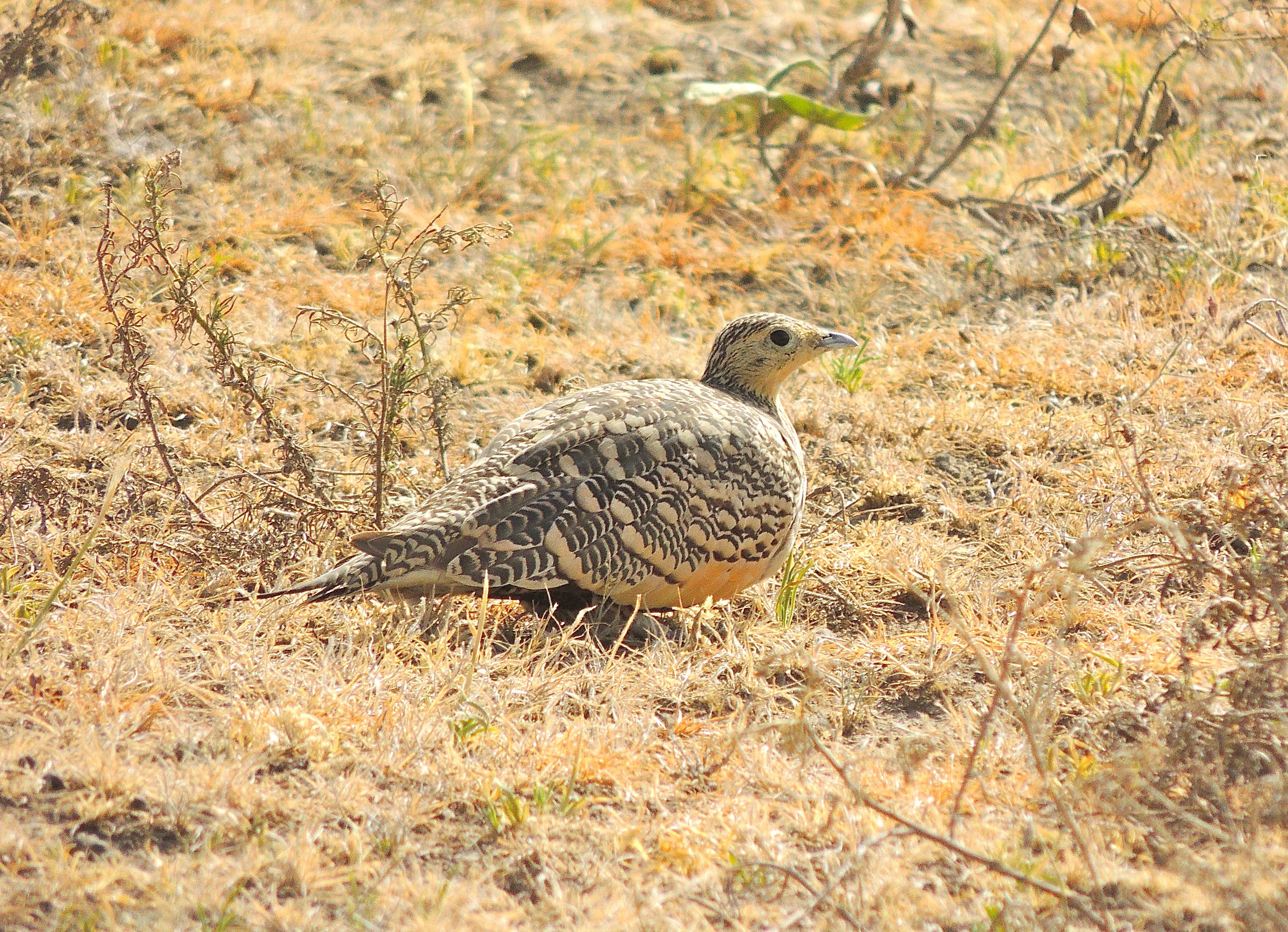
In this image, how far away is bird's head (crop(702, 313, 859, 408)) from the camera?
16.5 feet


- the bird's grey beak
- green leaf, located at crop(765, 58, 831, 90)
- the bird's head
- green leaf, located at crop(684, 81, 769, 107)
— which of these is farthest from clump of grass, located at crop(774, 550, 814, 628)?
green leaf, located at crop(765, 58, 831, 90)

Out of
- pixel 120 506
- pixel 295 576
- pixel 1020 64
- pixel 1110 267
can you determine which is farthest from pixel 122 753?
pixel 1020 64

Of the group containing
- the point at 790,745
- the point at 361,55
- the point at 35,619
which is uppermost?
the point at 361,55

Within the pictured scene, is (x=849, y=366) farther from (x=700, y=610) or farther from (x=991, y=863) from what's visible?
(x=991, y=863)

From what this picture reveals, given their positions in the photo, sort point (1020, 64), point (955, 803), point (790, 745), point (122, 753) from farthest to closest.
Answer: point (1020, 64) < point (790, 745) < point (122, 753) < point (955, 803)

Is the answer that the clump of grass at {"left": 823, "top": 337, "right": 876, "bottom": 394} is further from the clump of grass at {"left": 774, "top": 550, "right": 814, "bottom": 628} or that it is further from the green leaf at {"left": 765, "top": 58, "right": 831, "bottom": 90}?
the green leaf at {"left": 765, "top": 58, "right": 831, "bottom": 90}

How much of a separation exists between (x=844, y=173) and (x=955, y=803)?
5418 millimetres

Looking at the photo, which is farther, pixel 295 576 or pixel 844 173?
pixel 844 173

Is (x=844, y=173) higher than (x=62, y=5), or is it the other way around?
(x=62, y=5)

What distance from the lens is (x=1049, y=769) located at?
3.39 metres

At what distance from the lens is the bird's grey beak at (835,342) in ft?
16.7

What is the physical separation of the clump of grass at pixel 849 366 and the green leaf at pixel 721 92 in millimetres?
1932

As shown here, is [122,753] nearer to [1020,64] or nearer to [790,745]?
[790,745]

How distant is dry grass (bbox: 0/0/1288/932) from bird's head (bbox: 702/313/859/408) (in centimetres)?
61
